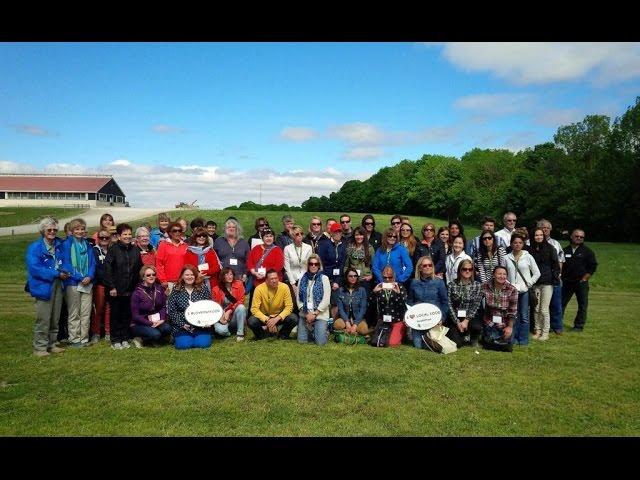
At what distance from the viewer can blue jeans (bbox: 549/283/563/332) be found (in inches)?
347

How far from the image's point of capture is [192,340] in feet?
24.3

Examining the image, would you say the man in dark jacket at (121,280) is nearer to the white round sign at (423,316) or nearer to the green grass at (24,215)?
the white round sign at (423,316)

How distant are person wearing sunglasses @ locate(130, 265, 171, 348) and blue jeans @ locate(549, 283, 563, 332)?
7264mm

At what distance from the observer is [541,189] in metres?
50.8

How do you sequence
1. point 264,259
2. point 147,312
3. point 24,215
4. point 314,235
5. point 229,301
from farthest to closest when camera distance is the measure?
1. point 24,215
2. point 314,235
3. point 264,259
4. point 229,301
5. point 147,312

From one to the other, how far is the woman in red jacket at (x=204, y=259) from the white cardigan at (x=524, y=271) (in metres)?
5.30

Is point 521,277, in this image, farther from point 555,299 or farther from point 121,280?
point 121,280

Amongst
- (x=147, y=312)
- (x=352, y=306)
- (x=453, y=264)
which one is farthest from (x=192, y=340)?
(x=453, y=264)

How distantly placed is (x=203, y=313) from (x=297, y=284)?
6.33 feet

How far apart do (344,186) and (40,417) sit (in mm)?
115551

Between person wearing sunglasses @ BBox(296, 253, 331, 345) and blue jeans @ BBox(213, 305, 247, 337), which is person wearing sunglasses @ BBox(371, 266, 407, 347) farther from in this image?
blue jeans @ BBox(213, 305, 247, 337)

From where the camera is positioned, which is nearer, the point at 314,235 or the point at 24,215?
the point at 314,235

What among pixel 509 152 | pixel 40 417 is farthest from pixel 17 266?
pixel 509 152
